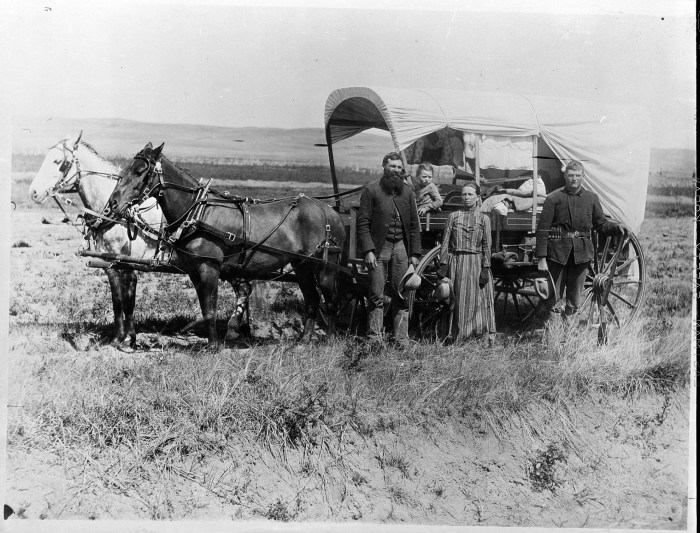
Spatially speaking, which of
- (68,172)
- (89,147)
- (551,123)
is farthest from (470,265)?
(68,172)

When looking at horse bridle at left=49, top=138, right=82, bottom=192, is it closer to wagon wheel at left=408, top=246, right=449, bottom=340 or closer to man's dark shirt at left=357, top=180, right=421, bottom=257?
man's dark shirt at left=357, top=180, right=421, bottom=257

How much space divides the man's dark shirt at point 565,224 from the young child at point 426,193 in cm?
102

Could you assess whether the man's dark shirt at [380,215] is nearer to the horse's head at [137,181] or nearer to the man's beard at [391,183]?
the man's beard at [391,183]

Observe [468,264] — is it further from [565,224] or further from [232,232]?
[232,232]

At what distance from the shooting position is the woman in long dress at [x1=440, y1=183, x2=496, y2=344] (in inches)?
302

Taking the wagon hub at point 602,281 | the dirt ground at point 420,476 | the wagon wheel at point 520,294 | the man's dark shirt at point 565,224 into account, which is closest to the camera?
the dirt ground at point 420,476

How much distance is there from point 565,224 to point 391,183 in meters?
1.76

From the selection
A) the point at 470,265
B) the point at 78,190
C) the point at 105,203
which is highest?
the point at 78,190

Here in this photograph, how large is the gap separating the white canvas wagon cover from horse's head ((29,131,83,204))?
2.49 metres

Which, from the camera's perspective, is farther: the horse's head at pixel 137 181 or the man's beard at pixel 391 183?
the man's beard at pixel 391 183

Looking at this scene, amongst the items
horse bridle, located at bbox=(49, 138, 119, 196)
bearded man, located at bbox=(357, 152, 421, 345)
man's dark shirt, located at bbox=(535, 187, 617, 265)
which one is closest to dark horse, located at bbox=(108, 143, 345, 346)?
bearded man, located at bbox=(357, 152, 421, 345)

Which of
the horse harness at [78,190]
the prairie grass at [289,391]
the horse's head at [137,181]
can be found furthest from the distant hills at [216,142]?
the prairie grass at [289,391]

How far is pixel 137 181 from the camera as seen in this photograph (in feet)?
23.6

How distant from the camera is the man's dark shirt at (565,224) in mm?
7812
